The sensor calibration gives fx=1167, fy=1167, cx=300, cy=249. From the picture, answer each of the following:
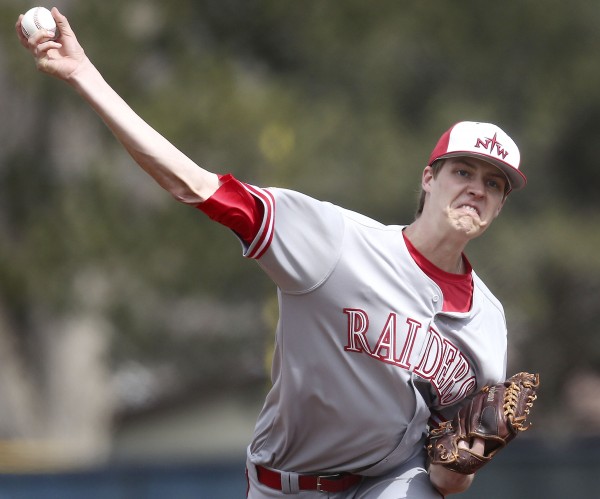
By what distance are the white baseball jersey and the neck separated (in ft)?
0.18

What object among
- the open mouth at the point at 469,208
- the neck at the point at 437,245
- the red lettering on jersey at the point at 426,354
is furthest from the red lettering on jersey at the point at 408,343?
the open mouth at the point at 469,208

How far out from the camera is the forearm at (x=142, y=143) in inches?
117

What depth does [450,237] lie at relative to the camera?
3.54 metres

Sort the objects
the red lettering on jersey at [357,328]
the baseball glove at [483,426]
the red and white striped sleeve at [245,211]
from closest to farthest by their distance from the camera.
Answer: the red and white striped sleeve at [245,211] < the red lettering on jersey at [357,328] < the baseball glove at [483,426]

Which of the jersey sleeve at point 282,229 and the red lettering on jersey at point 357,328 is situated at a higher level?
the jersey sleeve at point 282,229

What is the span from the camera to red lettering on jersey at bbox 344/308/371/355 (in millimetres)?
3420

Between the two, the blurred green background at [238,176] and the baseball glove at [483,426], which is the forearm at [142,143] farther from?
the blurred green background at [238,176]

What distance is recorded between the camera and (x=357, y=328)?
343cm

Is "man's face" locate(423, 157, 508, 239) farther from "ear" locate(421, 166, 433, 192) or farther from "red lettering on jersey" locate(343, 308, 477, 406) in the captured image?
"red lettering on jersey" locate(343, 308, 477, 406)

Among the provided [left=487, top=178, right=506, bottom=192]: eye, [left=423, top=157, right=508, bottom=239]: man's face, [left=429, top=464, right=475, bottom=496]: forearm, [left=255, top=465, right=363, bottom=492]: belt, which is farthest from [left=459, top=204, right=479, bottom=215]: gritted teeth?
[left=255, top=465, right=363, bottom=492]: belt

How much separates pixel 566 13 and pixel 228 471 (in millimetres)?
8576

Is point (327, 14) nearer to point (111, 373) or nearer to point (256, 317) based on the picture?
point (256, 317)

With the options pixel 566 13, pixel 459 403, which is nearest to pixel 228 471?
pixel 459 403

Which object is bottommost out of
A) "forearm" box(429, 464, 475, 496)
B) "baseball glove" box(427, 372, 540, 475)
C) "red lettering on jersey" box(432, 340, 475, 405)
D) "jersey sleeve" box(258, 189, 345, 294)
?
"forearm" box(429, 464, 475, 496)
